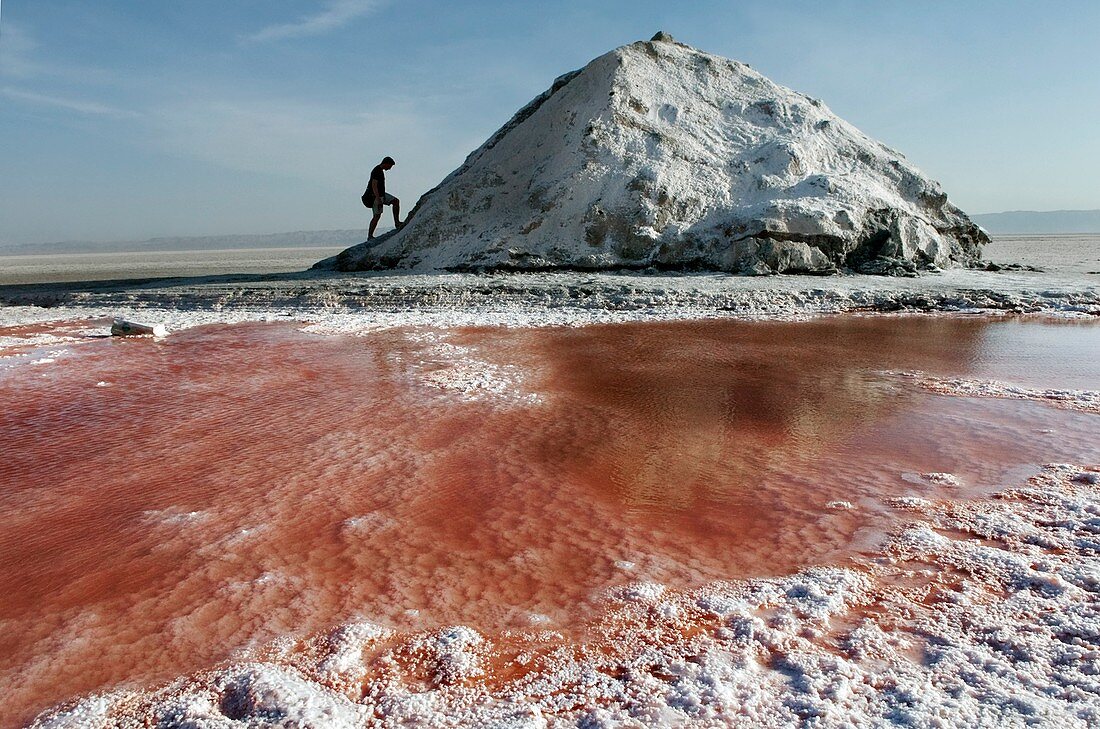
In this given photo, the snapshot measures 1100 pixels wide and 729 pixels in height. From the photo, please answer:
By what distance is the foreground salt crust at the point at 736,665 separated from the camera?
5.36ft

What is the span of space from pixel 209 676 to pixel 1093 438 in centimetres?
409

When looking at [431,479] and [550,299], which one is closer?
[431,479]

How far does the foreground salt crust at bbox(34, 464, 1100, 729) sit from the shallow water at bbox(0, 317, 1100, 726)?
0.41 feet

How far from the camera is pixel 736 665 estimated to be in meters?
1.81

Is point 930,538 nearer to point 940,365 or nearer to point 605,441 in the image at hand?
point 605,441

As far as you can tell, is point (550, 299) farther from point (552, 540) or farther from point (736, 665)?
point (736, 665)

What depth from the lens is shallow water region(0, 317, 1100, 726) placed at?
2.12 m

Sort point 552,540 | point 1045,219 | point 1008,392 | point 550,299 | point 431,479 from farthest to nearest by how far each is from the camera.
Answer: point 1045,219
point 550,299
point 1008,392
point 431,479
point 552,540

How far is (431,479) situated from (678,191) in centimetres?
969

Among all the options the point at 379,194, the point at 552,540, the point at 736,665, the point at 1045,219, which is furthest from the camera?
the point at 1045,219

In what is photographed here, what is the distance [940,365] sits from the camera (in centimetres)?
552

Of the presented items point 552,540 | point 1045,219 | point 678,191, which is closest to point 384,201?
point 678,191

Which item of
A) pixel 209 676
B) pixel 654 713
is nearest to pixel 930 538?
pixel 654 713

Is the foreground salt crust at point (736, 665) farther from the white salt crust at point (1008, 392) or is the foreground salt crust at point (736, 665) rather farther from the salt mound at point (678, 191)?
the salt mound at point (678, 191)
